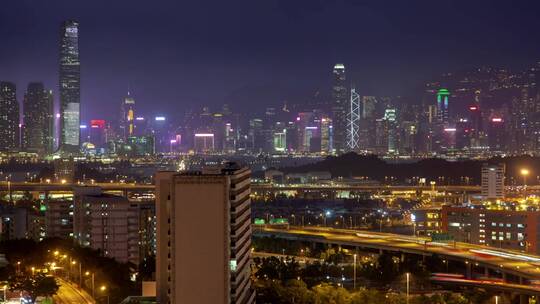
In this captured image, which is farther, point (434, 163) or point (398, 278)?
point (434, 163)

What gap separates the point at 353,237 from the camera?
21.9 metres

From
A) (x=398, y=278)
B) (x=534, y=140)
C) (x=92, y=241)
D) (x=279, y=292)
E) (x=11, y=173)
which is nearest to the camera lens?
(x=279, y=292)

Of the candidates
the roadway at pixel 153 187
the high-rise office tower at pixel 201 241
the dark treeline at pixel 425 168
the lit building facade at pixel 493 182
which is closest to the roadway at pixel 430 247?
the high-rise office tower at pixel 201 241

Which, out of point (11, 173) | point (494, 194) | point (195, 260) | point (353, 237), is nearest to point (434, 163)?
point (494, 194)

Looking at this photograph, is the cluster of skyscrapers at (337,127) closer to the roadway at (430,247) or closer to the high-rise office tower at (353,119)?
the high-rise office tower at (353,119)

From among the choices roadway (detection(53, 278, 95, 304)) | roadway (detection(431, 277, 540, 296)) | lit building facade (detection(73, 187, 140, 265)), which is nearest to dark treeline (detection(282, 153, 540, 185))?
lit building facade (detection(73, 187, 140, 265))

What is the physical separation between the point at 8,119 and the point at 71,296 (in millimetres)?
47901

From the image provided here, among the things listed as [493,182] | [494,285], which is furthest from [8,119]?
[494,285]

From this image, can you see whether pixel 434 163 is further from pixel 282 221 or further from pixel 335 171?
pixel 282 221

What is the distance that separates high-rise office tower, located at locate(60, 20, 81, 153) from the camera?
200ft

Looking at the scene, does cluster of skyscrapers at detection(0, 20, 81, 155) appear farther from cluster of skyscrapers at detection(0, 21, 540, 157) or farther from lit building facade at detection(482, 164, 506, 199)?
lit building facade at detection(482, 164, 506, 199)

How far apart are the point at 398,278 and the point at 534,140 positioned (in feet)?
139

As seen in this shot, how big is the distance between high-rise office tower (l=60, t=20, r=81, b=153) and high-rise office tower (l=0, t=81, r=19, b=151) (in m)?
4.53

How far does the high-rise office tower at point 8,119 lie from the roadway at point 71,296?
4592 cm
